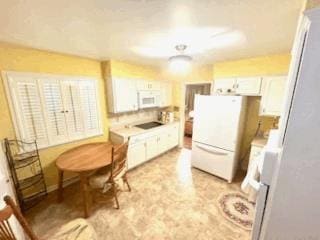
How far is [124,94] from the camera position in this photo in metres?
2.99

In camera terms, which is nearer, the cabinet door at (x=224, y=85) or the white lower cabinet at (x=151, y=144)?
the cabinet door at (x=224, y=85)

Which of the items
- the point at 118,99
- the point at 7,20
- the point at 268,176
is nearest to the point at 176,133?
the point at 118,99

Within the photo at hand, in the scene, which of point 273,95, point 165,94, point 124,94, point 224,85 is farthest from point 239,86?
point 124,94

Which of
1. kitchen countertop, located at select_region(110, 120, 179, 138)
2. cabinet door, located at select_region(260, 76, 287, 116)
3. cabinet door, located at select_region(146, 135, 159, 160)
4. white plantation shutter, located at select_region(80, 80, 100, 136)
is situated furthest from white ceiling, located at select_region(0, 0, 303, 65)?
cabinet door, located at select_region(146, 135, 159, 160)

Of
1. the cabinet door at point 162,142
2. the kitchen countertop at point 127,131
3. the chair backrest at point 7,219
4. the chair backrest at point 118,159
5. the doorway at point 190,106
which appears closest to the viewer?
the chair backrest at point 7,219

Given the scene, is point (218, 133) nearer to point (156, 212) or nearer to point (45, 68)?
point (156, 212)

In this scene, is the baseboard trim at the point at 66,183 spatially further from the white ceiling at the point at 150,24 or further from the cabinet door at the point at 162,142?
the white ceiling at the point at 150,24

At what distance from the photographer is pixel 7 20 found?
1.24 meters

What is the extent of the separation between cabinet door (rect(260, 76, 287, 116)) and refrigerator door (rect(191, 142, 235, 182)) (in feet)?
3.11

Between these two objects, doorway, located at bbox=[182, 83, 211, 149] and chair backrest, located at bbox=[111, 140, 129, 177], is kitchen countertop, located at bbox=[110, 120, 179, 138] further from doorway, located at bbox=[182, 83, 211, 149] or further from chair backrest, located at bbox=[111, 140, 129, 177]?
doorway, located at bbox=[182, 83, 211, 149]

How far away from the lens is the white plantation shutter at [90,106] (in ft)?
8.56

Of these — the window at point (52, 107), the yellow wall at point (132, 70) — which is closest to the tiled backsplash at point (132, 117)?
the window at point (52, 107)

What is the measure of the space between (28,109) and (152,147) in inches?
89.2

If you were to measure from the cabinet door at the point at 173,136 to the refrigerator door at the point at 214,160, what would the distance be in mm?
895
